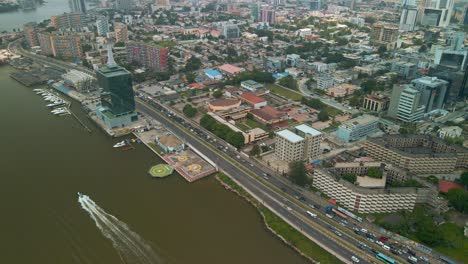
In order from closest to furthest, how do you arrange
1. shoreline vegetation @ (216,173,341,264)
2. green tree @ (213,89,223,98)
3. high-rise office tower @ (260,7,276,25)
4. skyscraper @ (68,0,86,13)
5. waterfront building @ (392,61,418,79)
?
shoreline vegetation @ (216,173,341,264), green tree @ (213,89,223,98), waterfront building @ (392,61,418,79), skyscraper @ (68,0,86,13), high-rise office tower @ (260,7,276,25)

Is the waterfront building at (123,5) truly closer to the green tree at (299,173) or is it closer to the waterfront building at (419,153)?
the waterfront building at (419,153)

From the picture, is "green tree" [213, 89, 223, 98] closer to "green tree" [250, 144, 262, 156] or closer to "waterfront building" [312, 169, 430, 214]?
"green tree" [250, 144, 262, 156]

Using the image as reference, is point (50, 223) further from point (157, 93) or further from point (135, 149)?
point (157, 93)

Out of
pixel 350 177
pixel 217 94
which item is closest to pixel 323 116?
pixel 217 94

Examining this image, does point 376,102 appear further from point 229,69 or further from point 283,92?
point 229,69

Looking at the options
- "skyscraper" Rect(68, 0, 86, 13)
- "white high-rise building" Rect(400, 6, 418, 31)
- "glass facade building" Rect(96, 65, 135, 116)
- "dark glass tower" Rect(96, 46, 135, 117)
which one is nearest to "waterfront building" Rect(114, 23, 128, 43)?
"skyscraper" Rect(68, 0, 86, 13)

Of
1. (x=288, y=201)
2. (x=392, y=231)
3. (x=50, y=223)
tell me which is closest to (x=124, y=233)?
(x=50, y=223)

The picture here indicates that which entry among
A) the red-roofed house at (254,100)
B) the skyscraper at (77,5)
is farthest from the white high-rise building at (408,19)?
the skyscraper at (77,5)
